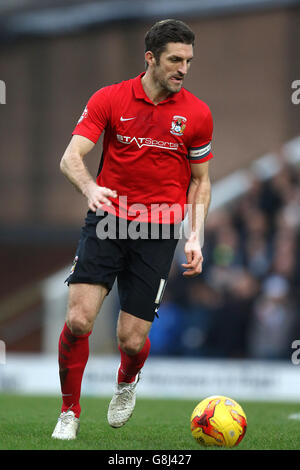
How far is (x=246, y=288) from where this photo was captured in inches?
525

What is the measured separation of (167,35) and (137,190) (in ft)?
3.60

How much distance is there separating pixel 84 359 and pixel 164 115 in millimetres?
1809

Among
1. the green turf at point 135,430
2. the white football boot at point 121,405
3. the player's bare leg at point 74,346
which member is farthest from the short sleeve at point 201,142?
the green turf at point 135,430

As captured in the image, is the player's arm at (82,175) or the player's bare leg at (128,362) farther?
the player's bare leg at (128,362)

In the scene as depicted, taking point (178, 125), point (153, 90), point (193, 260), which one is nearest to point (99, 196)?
point (193, 260)

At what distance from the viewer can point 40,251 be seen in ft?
66.5

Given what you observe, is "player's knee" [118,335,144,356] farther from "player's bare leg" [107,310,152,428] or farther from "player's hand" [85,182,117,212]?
"player's hand" [85,182,117,212]

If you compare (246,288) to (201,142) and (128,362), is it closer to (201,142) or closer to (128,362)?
(128,362)

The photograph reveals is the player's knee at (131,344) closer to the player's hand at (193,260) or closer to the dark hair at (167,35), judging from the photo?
the player's hand at (193,260)

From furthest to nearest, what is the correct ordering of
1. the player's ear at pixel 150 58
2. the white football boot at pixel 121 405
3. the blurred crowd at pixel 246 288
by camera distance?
the blurred crowd at pixel 246 288, the white football boot at pixel 121 405, the player's ear at pixel 150 58

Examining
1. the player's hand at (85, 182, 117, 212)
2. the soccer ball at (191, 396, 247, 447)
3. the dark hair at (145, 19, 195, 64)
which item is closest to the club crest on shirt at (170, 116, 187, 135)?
the dark hair at (145, 19, 195, 64)

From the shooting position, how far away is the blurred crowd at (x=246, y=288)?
42.9 ft
